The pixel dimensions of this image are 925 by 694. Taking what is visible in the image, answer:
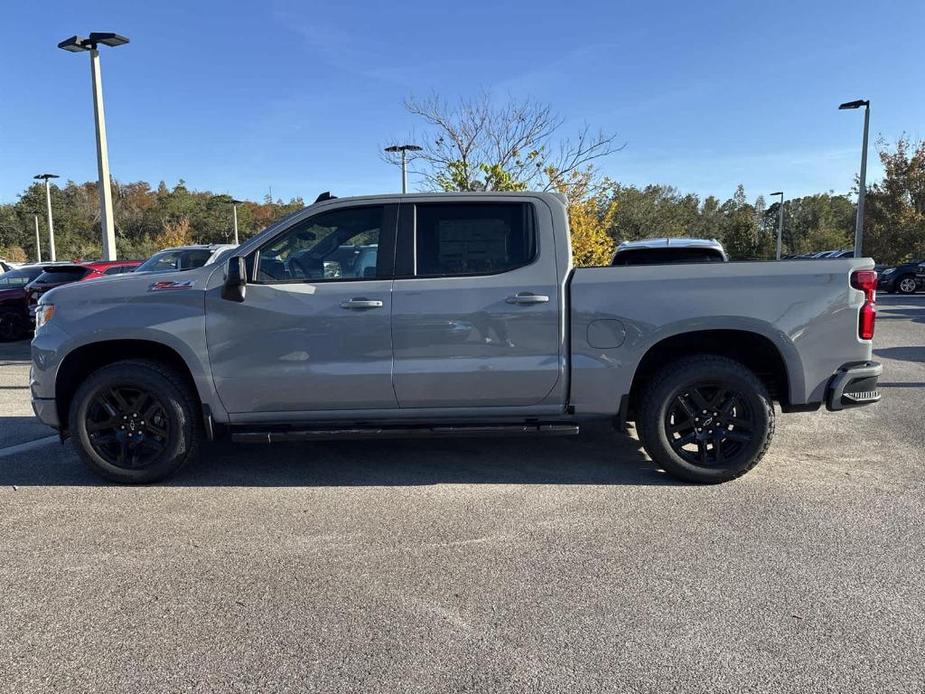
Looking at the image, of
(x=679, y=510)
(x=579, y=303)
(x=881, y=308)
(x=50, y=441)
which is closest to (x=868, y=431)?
(x=679, y=510)

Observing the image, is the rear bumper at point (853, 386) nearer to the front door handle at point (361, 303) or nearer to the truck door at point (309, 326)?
the truck door at point (309, 326)

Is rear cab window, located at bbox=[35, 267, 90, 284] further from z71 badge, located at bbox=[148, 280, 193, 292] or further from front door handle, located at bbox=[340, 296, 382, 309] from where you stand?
front door handle, located at bbox=[340, 296, 382, 309]

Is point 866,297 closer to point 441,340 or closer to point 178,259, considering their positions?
point 441,340

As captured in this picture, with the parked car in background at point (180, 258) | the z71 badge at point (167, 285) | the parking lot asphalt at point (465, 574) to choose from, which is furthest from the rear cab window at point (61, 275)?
the z71 badge at point (167, 285)

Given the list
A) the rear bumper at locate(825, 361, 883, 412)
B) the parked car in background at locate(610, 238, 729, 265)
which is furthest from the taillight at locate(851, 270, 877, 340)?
the parked car in background at locate(610, 238, 729, 265)

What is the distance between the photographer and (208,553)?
12.3 feet

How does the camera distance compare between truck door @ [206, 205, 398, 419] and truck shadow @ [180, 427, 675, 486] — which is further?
truck shadow @ [180, 427, 675, 486]

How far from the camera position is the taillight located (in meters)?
4.53

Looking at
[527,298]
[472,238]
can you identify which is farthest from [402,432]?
[472,238]

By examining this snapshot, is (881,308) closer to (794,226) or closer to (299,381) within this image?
(299,381)

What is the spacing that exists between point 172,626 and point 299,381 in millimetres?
1941

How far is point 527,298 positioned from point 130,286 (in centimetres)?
271

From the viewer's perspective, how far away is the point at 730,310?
454 cm

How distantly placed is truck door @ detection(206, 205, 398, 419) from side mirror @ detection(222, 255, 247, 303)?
0.17 ft
